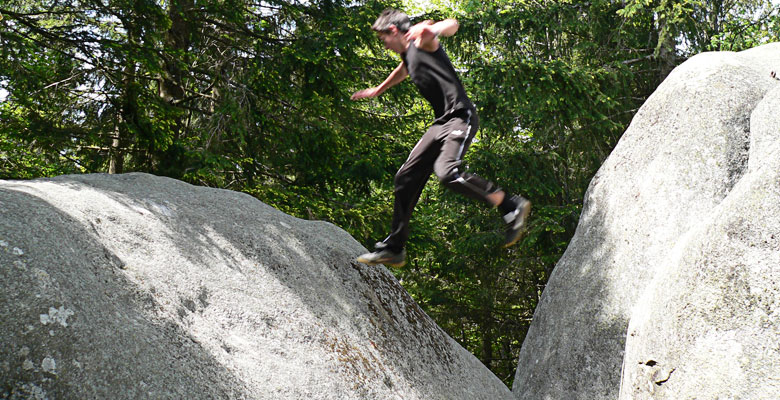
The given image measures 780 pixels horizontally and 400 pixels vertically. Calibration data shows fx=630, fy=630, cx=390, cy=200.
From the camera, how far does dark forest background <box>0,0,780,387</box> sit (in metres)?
11.5

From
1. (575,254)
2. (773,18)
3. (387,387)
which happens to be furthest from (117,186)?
(773,18)

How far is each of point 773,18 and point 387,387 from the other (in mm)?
13368

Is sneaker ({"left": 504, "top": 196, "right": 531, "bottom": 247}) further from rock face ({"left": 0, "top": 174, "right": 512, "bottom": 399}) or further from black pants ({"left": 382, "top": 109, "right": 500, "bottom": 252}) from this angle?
rock face ({"left": 0, "top": 174, "right": 512, "bottom": 399})

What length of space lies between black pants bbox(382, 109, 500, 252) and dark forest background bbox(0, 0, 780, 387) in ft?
22.4

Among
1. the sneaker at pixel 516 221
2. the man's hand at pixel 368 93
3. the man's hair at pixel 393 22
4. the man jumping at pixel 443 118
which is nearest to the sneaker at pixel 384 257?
the man jumping at pixel 443 118

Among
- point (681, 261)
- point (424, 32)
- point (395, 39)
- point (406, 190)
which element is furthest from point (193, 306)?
point (681, 261)

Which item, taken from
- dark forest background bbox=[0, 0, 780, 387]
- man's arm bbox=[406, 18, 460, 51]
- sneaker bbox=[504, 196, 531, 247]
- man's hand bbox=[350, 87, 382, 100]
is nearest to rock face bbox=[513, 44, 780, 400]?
sneaker bbox=[504, 196, 531, 247]

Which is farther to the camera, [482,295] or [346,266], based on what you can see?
[482,295]

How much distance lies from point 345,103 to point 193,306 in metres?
9.08

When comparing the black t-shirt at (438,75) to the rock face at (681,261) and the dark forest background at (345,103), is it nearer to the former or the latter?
the rock face at (681,261)

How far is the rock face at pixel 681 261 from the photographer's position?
495 centimetres

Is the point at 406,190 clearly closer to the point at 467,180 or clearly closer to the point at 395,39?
the point at 467,180

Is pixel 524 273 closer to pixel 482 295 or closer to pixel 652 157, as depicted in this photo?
pixel 482 295

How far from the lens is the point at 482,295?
16172 mm
